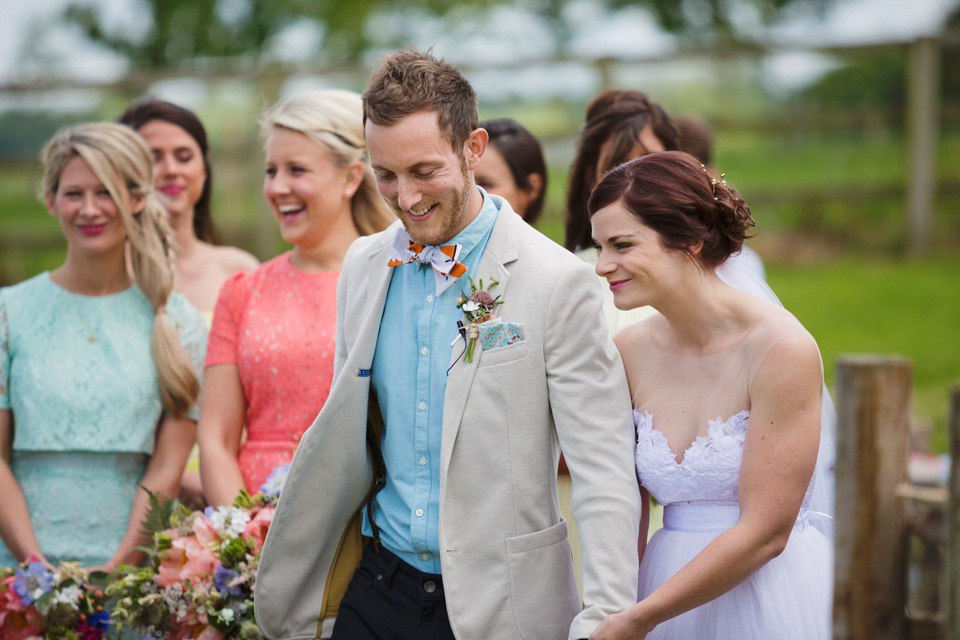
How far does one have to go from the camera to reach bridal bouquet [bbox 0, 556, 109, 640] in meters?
3.77

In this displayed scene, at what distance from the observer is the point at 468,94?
296cm

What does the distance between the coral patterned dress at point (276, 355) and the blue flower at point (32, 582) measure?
0.79 metres

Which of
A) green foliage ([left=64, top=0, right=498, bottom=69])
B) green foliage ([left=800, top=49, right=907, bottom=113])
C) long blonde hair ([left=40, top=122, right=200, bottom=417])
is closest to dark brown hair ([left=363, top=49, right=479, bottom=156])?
long blonde hair ([left=40, top=122, right=200, bottom=417])

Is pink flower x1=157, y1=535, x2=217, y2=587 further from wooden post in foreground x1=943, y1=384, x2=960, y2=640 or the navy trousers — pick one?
wooden post in foreground x1=943, y1=384, x2=960, y2=640

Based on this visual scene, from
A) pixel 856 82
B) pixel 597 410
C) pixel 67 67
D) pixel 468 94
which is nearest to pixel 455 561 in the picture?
pixel 597 410

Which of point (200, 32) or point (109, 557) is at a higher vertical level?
point (200, 32)

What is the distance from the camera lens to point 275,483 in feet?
12.1

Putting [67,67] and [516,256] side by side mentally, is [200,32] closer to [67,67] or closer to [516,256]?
[67,67]

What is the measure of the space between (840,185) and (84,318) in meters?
9.36

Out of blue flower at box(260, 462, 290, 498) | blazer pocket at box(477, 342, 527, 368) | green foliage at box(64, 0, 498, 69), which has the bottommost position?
blue flower at box(260, 462, 290, 498)

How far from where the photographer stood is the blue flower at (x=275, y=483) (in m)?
3.66

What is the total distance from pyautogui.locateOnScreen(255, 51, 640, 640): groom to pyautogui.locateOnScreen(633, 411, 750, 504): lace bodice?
0.50 ft

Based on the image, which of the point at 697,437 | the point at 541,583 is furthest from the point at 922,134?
the point at 541,583

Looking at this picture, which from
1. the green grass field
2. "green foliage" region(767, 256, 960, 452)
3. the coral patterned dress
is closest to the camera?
the coral patterned dress
